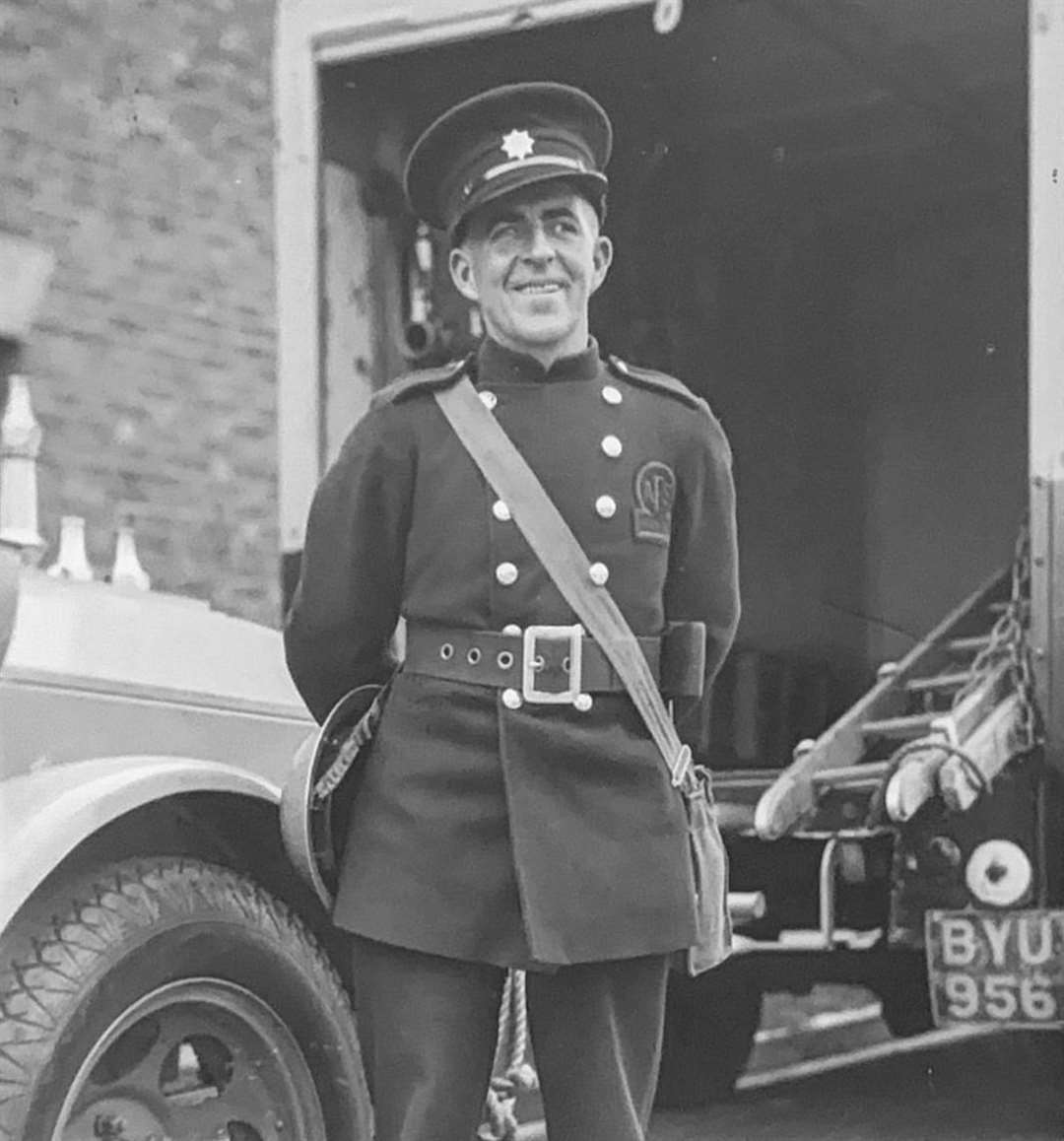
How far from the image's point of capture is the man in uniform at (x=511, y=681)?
8.21 feet

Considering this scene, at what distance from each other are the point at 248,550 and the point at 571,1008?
522cm

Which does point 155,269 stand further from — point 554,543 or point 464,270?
point 554,543

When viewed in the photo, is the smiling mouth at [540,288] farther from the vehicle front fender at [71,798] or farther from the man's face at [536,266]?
the vehicle front fender at [71,798]

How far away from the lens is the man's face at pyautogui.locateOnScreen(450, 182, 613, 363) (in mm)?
2566

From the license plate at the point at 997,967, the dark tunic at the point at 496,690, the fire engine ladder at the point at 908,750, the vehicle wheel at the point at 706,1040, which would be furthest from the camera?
the vehicle wheel at the point at 706,1040

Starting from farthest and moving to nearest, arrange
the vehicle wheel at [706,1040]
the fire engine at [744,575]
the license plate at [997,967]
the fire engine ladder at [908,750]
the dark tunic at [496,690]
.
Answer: the vehicle wheel at [706,1040]
the fire engine ladder at [908,750]
the license plate at [997,967]
the fire engine at [744,575]
the dark tunic at [496,690]

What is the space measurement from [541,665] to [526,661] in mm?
18

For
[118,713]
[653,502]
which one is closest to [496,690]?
[653,502]

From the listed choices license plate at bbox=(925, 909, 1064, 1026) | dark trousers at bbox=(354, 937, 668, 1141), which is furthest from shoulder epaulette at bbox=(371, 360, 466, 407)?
license plate at bbox=(925, 909, 1064, 1026)

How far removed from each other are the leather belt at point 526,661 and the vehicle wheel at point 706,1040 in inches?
124

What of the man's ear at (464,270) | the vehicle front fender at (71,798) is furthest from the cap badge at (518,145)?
the vehicle front fender at (71,798)

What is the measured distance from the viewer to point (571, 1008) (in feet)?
8.36

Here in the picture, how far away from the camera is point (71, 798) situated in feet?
8.71

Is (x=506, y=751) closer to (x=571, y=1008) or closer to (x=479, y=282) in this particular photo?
(x=571, y=1008)
